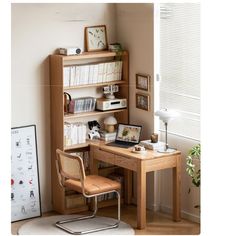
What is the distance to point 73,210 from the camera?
6035 millimetres

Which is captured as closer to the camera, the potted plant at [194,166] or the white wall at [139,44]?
the potted plant at [194,166]

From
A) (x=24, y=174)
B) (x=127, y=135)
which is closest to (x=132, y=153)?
(x=127, y=135)

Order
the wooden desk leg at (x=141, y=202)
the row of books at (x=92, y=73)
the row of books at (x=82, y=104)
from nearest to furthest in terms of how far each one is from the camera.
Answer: the wooden desk leg at (x=141, y=202)
the row of books at (x=92, y=73)
the row of books at (x=82, y=104)

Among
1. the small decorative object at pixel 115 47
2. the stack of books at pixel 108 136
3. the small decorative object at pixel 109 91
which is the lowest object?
the stack of books at pixel 108 136

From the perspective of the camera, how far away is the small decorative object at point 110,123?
6172 millimetres

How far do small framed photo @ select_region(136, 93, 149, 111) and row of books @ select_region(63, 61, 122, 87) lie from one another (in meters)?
0.29

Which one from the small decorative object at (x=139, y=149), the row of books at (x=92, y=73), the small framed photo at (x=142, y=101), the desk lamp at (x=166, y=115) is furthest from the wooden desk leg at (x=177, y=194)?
the row of books at (x=92, y=73)

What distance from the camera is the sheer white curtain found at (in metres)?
5.51

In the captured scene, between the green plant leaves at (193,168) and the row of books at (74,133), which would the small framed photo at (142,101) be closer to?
the row of books at (74,133)

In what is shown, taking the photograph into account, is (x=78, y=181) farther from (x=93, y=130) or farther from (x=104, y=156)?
(x=93, y=130)

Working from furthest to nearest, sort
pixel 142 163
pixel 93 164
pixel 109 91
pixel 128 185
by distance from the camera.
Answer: pixel 128 185
pixel 109 91
pixel 93 164
pixel 142 163

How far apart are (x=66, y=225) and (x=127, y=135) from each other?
104 centimetres

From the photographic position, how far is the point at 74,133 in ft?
19.6

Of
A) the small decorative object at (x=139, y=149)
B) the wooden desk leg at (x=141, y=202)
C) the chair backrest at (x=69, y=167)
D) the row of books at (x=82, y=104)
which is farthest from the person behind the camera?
the row of books at (x=82, y=104)
